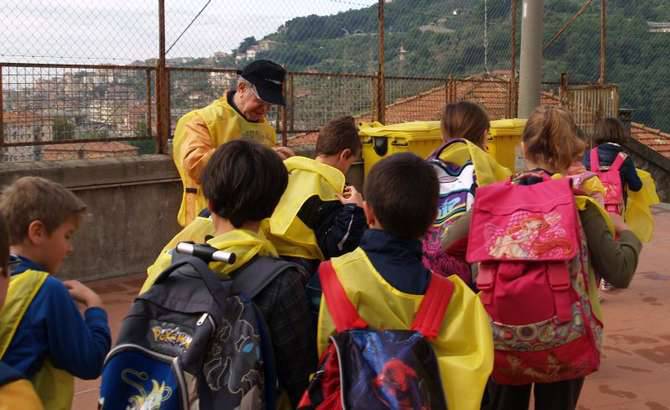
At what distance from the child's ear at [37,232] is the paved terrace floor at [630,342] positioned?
253cm

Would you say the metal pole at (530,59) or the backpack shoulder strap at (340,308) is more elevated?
the metal pole at (530,59)

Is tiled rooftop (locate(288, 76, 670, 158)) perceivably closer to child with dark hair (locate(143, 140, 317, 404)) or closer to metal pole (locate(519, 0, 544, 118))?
metal pole (locate(519, 0, 544, 118))

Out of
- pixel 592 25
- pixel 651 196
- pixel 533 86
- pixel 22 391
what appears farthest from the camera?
pixel 592 25

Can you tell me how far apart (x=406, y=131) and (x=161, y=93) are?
106 inches

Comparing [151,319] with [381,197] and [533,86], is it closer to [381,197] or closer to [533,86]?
[381,197]

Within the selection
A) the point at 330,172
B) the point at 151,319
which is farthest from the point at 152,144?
the point at 151,319

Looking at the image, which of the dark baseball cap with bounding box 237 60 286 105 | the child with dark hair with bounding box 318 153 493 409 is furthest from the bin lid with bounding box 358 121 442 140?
the child with dark hair with bounding box 318 153 493 409

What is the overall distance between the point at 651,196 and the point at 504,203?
464cm

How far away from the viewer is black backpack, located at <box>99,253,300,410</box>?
224cm

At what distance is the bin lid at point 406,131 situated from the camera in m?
9.57

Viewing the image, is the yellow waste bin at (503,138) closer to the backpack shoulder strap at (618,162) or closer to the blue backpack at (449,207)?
the backpack shoulder strap at (618,162)

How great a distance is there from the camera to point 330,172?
3613 mm

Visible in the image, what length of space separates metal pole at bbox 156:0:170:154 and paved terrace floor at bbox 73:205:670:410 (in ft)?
4.35

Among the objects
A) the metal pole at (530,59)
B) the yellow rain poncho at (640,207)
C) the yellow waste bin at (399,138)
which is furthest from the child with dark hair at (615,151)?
the metal pole at (530,59)
